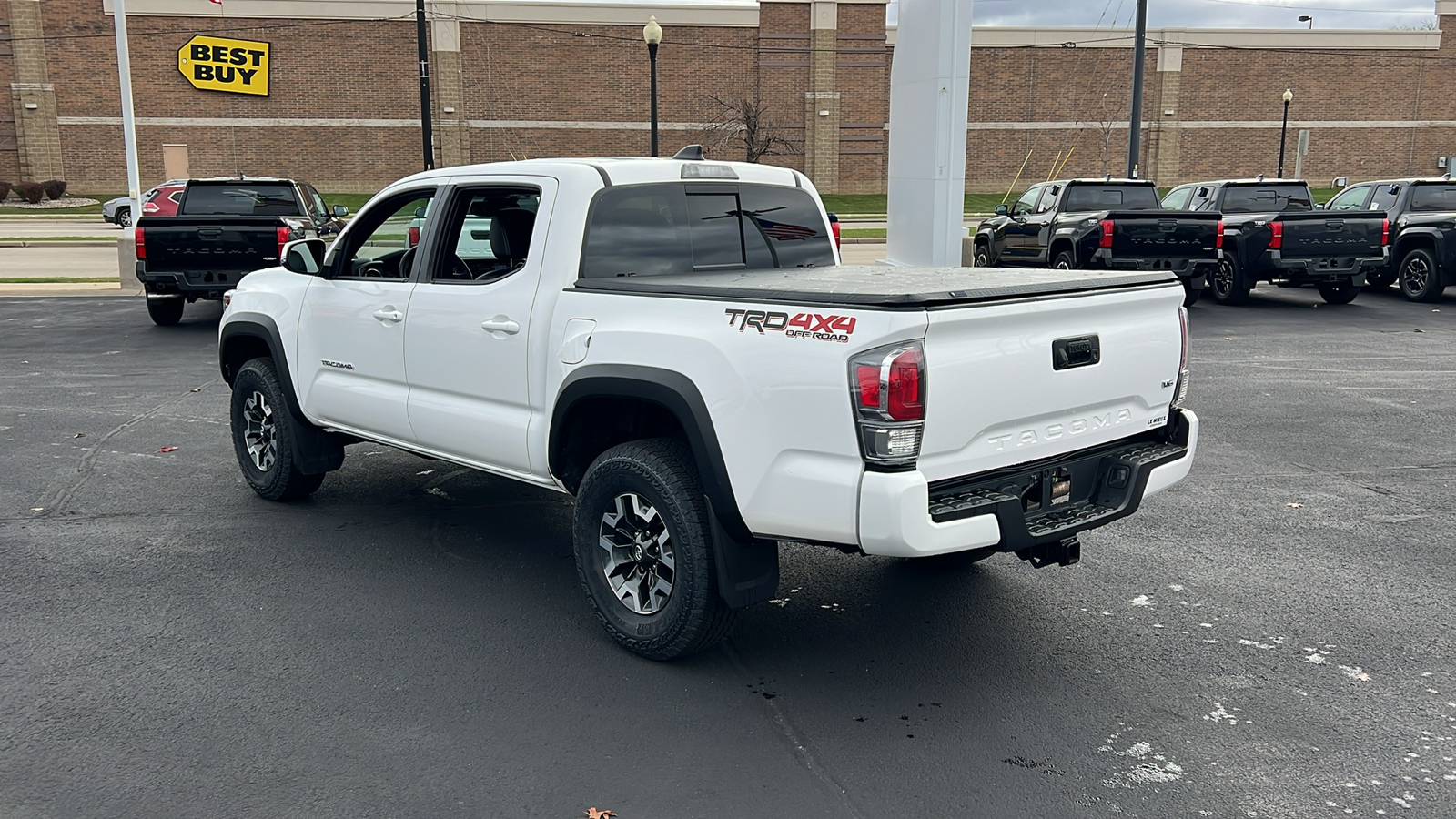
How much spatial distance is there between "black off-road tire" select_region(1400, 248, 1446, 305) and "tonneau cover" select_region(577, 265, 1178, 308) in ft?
49.1

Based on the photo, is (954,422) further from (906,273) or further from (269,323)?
(269,323)

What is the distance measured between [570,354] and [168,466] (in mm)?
4368

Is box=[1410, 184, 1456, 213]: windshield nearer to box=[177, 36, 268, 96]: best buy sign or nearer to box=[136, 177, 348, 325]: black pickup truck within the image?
box=[136, 177, 348, 325]: black pickup truck

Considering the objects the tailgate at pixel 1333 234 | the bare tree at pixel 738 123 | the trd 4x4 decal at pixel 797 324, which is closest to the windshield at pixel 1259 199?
the tailgate at pixel 1333 234

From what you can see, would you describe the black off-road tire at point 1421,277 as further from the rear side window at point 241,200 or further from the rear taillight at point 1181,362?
the rear side window at point 241,200

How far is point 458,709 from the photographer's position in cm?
420

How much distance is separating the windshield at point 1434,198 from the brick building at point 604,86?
31.6 meters

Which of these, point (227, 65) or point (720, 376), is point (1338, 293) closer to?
point (720, 376)

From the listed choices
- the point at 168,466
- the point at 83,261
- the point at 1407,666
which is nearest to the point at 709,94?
the point at 83,261

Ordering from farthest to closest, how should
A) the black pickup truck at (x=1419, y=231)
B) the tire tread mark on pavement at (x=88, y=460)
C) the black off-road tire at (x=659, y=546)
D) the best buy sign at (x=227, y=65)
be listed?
the best buy sign at (x=227, y=65) → the black pickup truck at (x=1419, y=231) → the tire tread mark on pavement at (x=88, y=460) → the black off-road tire at (x=659, y=546)

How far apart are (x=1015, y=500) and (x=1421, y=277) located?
54.4 ft

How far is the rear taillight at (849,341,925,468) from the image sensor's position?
148 inches

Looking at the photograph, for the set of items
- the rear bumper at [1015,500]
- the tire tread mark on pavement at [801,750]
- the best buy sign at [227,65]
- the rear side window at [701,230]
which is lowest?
the tire tread mark on pavement at [801,750]

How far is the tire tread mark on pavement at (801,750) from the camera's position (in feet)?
11.7
